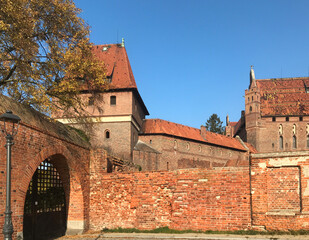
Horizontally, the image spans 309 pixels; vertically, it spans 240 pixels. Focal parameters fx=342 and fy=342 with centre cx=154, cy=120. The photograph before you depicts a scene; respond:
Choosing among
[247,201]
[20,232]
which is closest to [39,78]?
[20,232]

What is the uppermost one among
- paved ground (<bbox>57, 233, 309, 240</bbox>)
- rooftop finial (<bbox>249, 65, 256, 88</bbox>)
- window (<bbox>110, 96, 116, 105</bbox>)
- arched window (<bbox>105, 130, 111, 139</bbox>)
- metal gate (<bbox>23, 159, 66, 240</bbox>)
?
rooftop finial (<bbox>249, 65, 256, 88</bbox>)

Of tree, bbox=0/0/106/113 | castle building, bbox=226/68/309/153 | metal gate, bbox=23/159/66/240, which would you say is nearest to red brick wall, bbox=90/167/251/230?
metal gate, bbox=23/159/66/240

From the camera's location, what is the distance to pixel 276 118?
51.4 m

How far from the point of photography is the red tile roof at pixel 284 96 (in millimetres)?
51906

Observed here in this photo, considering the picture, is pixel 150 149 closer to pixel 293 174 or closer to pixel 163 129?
pixel 163 129

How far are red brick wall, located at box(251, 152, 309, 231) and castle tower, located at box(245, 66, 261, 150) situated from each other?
41.0 meters

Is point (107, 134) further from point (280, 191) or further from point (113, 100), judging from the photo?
point (280, 191)

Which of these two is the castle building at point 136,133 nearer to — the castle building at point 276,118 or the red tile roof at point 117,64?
the red tile roof at point 117,64

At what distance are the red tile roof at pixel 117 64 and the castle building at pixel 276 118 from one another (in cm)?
2484

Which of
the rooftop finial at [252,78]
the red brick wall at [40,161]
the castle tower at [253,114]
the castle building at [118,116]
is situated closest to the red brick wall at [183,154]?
the castle building at [118,116]

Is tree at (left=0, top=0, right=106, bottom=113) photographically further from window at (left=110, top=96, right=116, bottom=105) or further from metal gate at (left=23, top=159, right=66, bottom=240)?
window at (left=110, top=96, right=116, bottom=105)

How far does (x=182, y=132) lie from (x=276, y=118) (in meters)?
16.4

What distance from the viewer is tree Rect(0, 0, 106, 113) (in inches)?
473

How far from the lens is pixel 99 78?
15172 millimetres
